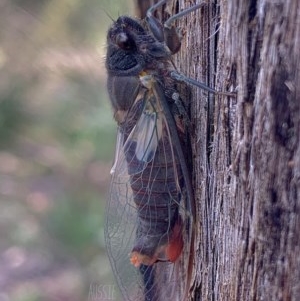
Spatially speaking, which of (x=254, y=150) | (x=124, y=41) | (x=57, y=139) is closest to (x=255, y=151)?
(x=254, y=150)

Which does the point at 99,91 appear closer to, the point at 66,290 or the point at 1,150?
the point at 1,150

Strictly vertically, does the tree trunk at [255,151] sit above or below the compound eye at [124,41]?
below

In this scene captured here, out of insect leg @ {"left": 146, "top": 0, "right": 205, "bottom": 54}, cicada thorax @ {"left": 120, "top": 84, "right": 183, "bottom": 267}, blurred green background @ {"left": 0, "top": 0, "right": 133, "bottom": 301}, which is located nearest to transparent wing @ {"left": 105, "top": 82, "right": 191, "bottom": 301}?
cicada thorax @ {"left": 120, "top": 84, "right": 183, "bottom": 267}

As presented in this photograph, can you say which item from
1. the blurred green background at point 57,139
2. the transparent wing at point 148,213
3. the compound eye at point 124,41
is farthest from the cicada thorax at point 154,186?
the blurred green background at point 57,139

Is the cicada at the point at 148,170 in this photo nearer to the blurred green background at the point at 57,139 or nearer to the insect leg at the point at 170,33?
A: the insect leg at the point at 170,33

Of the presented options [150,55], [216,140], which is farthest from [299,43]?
[150,55]

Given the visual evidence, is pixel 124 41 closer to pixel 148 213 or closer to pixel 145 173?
pixel 145 173

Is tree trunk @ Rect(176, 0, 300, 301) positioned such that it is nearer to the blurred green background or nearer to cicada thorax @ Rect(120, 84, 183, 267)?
cicada thorax @ Rect(120, 84, 183, 267)
